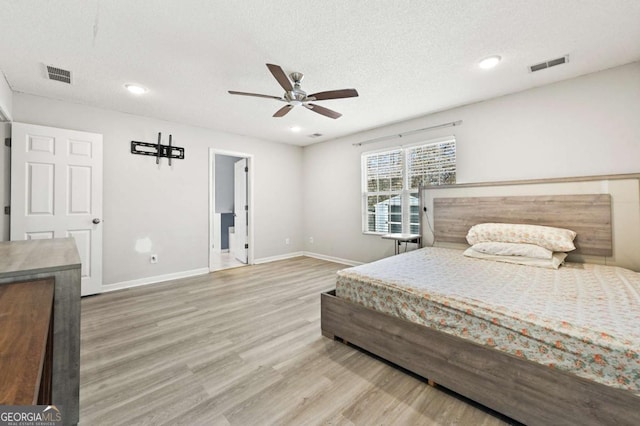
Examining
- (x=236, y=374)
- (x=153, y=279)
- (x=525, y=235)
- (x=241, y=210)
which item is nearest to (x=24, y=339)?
(x=236, y=374)

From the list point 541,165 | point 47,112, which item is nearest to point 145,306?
point 47,112

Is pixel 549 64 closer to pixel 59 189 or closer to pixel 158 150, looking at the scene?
pixel 158 150

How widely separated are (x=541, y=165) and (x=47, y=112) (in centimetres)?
602

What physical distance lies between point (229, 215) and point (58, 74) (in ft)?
15.0

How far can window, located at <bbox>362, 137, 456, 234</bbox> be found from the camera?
3.96 metres

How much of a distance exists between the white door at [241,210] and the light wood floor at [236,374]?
2290mm

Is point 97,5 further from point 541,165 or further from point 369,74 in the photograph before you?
point 541,165

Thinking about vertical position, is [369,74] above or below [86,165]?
above

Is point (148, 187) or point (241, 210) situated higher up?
point (148, 187)

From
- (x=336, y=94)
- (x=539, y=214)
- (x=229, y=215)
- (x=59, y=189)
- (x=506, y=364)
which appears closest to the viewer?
(x=506, y=364)

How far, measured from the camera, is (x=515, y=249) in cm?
274

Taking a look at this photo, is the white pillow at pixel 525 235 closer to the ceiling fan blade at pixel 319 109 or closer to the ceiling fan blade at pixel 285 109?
the ceiling fan blade at pixel 319 109

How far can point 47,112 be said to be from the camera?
3.36 m

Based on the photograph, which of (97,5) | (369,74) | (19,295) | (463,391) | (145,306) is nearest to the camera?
(19,295)
